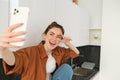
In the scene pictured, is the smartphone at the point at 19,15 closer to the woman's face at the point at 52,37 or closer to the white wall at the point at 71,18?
the woman's face at the point at 52,37

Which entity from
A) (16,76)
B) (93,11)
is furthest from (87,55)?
(16,76)

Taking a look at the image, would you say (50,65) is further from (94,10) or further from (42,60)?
(94,10)

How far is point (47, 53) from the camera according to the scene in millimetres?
1301

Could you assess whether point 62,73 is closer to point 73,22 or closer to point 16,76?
point 16,76

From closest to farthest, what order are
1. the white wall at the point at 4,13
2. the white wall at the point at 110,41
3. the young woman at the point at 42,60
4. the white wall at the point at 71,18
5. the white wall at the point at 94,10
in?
the young woman at the point at 42,60 → the white wall at the point at 4,13 → the white wall at the point at 71,18 → the white wall at the point at 110,41 → the white wall at the point at 94,10

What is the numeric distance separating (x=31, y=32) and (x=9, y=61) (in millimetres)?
450

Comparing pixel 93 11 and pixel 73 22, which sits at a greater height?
pixel 93 11

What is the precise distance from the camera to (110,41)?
2641 mm

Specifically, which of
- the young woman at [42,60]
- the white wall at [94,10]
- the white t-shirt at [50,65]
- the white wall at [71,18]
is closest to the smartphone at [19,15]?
the young woman at [42,60]

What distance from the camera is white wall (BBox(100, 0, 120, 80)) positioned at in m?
2.59

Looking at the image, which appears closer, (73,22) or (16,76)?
(16,76)

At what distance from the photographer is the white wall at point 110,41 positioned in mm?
2594

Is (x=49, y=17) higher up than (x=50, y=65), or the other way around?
(x=49, y=17)

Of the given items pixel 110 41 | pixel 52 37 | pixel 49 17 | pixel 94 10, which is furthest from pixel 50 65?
pixel 94 10
